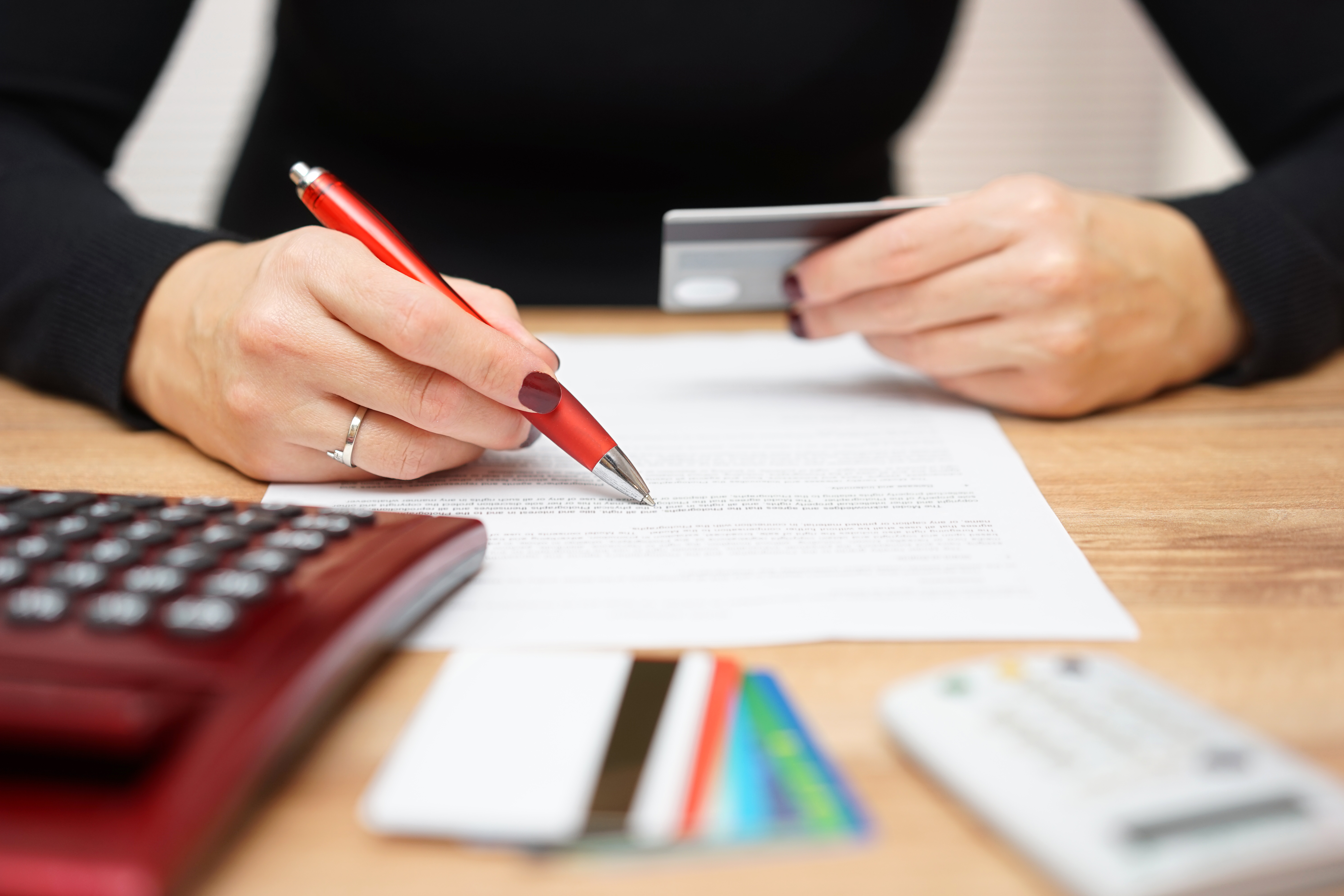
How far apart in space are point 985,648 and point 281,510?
A: 25 cm

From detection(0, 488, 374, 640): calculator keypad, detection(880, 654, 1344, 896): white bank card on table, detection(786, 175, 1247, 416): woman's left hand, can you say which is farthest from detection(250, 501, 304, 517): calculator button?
detection(786, 175, 1247, 416): woman's left hand

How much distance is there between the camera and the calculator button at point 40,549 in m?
0.31

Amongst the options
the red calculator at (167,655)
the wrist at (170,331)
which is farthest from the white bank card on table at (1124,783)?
the wrist at (170,331)

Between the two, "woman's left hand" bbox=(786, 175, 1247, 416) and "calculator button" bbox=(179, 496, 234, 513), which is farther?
"woman's left hand" bbox=(786, 175, 1247, 416)

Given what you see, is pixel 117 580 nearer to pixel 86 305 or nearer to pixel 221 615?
pixel 221 615

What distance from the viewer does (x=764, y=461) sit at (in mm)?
501

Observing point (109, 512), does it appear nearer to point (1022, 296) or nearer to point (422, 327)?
point (422, 327)

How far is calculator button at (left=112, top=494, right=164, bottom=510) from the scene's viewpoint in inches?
14.3

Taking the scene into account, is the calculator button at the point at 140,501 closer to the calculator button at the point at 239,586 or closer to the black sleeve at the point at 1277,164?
the calculator button at the point at 239,586

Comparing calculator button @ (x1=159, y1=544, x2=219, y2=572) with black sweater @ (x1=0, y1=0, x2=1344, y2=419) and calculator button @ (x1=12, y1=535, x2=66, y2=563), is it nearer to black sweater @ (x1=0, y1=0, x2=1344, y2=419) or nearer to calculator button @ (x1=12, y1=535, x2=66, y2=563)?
calculator button @ (x1=12, y1=535, x2=66, y2=563)

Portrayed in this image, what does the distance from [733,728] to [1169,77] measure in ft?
7.69

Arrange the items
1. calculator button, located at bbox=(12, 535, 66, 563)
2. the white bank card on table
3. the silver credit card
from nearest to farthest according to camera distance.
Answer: the white bank card on table
calculator button, located at bbox=(12, 535, 66, 563)
the silver credit card

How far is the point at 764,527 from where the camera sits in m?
0.42

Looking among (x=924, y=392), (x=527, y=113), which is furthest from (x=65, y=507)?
(x=527, y=113)
